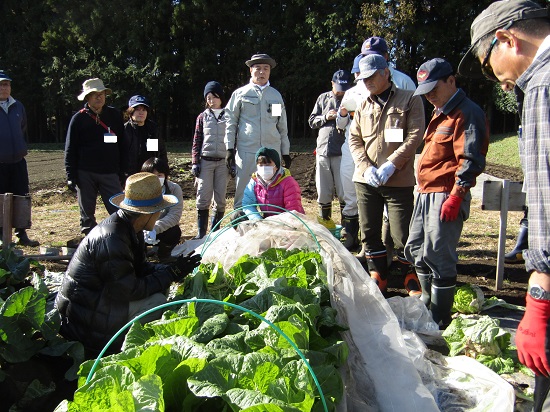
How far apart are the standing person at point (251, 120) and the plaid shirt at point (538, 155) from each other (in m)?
4.44

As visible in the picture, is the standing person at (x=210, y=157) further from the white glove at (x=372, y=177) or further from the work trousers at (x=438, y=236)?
the work trousers at (x=438, y=236)

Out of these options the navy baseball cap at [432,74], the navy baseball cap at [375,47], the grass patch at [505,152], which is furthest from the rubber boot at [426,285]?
the grass patch at [505,152]

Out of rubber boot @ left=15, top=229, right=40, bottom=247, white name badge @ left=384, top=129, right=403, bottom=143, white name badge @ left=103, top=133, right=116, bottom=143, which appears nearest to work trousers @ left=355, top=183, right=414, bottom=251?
white name badge @ left=384, top=129, right=403, bottom=143

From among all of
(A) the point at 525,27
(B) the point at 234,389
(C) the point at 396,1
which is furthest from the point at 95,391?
(C) the point at 396,1

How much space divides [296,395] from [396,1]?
2033 cm

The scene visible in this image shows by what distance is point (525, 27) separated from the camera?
5.70ft

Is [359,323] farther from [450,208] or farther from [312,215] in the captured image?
[312,215]

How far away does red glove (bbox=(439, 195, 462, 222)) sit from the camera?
11.2 feet

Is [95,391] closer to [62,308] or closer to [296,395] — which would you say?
[296,395]

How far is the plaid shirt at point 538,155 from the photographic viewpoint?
1.58 m

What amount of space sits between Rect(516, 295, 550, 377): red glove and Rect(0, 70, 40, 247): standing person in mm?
5691

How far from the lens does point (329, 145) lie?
5.98m

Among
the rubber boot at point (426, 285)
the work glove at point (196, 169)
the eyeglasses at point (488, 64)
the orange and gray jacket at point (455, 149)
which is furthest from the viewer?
the work glove at point (196, 169)

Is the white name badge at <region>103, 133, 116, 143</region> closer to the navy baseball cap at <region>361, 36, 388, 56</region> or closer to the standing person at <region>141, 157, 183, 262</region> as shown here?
the standing person at <region>141, 157, 183, 262</region>
